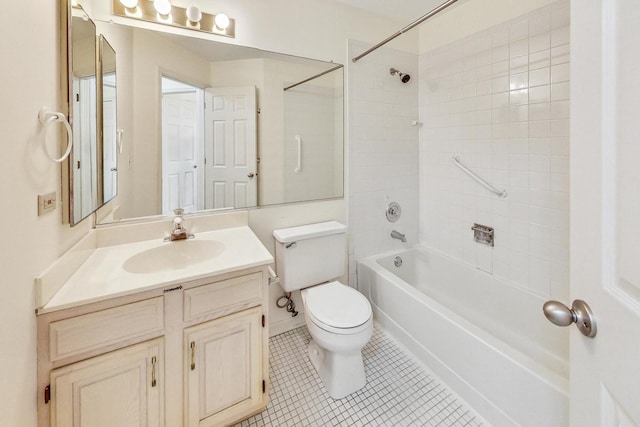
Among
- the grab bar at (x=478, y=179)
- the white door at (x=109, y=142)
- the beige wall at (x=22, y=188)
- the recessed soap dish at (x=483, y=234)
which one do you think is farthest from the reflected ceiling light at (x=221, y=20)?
the recessed soap dish at (x=483, y=234)

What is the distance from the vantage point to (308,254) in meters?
1.90

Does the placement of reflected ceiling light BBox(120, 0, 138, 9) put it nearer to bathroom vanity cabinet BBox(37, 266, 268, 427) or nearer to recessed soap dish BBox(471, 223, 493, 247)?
bathroom vanity cabinet BBox(37, 266, 268, 427)

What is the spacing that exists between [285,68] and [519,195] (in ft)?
5.83

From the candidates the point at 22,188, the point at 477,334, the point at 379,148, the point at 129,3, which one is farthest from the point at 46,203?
the point at 379,148

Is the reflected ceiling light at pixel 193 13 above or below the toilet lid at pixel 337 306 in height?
above

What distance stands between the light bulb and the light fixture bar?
30mm

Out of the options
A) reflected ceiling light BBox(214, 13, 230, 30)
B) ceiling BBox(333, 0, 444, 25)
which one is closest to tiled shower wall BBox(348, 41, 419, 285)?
ceiling BBox(333, 0, 444, 25)

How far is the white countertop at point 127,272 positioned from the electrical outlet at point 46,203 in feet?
0.92

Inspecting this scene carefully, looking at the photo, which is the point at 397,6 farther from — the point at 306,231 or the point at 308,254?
the point at 308,254

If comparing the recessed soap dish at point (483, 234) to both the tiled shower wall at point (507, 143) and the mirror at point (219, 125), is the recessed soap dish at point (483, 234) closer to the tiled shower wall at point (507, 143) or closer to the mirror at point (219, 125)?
the tiled shower wall at point (507, 143)

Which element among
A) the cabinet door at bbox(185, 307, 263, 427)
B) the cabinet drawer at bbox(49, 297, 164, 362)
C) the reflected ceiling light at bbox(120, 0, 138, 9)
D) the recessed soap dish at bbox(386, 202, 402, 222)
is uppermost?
the reflected ceiling light at bbox(120, 0, 138, 9)

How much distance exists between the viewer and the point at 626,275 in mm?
475

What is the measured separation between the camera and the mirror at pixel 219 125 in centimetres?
153

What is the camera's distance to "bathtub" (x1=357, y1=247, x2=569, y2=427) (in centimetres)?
124
